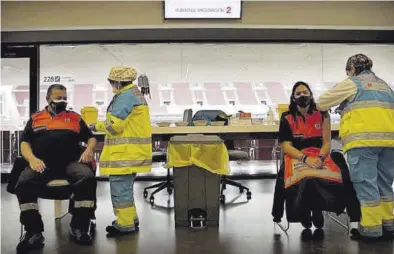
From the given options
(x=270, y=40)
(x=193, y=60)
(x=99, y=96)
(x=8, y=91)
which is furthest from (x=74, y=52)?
(x=270, y=40)

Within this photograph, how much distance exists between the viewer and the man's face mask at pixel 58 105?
3.51 meters

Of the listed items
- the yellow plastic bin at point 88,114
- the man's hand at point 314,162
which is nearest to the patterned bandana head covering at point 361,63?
the man's hand at point 314,162

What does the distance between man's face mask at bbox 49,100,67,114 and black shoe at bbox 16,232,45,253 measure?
103 cm

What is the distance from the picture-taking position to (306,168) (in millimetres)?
3375

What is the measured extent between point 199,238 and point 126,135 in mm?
1033

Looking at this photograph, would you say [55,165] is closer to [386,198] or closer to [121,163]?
[121,163]

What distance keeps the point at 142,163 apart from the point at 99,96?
4261 millimetres

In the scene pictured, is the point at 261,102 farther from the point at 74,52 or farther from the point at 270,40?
the point at 74,52

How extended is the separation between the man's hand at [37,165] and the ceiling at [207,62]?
3789 mm

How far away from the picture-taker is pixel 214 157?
3.79 m

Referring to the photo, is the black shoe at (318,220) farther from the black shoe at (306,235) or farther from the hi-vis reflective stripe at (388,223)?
the hi-vis reflective stripe at (388,223)

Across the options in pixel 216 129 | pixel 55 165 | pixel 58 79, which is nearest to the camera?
pixel 55 165

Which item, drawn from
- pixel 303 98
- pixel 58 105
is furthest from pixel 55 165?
pixel 303 98

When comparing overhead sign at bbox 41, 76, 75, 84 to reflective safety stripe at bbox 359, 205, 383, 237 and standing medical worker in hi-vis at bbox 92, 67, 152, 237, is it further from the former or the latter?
reflective safety stripe at bbox 359, 205, 383, 237
